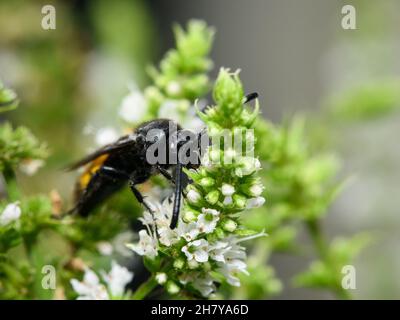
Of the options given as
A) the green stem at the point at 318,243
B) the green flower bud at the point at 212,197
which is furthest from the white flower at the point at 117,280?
the green stem at the point at 318,243

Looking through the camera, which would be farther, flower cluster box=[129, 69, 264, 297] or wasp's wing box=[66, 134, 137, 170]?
wasp's wing box=[66, 134, 137, 170]

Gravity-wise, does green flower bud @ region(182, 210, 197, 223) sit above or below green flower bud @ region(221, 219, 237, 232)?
above

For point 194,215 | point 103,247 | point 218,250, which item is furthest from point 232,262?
point 103,247

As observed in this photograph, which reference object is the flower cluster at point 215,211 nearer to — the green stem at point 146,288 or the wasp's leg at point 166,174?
the green stem at point 146,288

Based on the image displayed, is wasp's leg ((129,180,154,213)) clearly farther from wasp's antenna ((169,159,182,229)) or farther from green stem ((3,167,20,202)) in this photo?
green stem ((3,167,20,202))

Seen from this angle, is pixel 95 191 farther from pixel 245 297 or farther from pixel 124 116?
pixel 245 297

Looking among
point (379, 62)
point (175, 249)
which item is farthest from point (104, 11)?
point (175, 249)

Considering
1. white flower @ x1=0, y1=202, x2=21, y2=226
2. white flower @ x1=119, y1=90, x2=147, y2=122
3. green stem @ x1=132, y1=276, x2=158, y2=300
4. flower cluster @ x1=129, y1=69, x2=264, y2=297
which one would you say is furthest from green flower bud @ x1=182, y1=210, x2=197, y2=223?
white flower @ x1=119, y1=90, x2=147, y2=122
